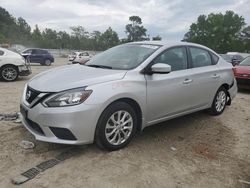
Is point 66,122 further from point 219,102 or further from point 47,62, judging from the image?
point 47,62

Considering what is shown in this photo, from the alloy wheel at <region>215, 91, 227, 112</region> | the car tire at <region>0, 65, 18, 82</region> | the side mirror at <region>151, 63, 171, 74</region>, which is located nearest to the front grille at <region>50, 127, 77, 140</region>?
the side mirror at <region>151, 63, 171, 74</region>

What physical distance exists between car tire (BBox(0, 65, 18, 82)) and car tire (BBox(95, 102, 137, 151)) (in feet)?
27.0

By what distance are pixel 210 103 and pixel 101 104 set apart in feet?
9.56

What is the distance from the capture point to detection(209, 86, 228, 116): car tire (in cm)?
621

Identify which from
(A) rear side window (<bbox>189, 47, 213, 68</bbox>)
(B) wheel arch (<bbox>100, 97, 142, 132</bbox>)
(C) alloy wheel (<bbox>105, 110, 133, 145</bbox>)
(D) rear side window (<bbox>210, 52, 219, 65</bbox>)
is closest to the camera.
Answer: (C) alloy wheel (<bbox>105, 110, 133, 145</bbox>)

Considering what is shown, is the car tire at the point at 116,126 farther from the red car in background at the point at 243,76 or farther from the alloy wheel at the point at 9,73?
the alloy wheel at the point at 9,73

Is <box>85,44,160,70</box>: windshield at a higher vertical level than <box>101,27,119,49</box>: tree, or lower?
lower

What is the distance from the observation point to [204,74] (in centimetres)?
562

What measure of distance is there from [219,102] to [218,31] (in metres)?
64.7

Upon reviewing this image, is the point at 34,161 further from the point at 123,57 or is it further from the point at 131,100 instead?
the point at 123,57

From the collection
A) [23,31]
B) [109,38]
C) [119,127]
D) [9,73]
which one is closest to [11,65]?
[9,73]

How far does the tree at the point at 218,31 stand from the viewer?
217 feet

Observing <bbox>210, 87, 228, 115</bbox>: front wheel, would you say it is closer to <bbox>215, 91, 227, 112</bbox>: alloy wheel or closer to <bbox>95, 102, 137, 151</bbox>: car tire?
<bbox>215, 91, 227, 112</bbox>: alloy wheel

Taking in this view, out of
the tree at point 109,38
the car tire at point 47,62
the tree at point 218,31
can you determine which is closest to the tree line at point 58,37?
the tree at point 109,38
